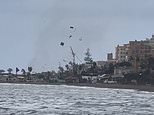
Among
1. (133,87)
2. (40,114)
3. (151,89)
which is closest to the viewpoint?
(40,114)

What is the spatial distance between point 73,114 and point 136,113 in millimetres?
7252

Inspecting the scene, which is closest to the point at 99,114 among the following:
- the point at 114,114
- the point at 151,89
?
the point at 114,114

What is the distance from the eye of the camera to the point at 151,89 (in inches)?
7057

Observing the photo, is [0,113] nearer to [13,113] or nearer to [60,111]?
[13,113]

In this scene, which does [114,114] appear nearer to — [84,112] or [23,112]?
[84,112]

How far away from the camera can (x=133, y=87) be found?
199875 mm

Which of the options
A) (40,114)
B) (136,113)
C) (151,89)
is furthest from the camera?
(151,89)

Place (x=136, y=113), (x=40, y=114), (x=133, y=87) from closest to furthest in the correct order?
(x=40, y=114) < (x=136, y=113) < (x=133, y=87)

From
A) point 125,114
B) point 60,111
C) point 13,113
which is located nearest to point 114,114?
point 125,114

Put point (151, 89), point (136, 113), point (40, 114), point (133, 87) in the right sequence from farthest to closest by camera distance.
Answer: point (133, 87)
point (151, 89)
point (136, 113)
point (40, 114)

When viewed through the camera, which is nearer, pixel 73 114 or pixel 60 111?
pixel 73 114

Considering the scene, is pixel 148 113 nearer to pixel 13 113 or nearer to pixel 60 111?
pixel 60 111

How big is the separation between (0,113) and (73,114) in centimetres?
712

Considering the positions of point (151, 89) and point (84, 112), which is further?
point (151, 89)
